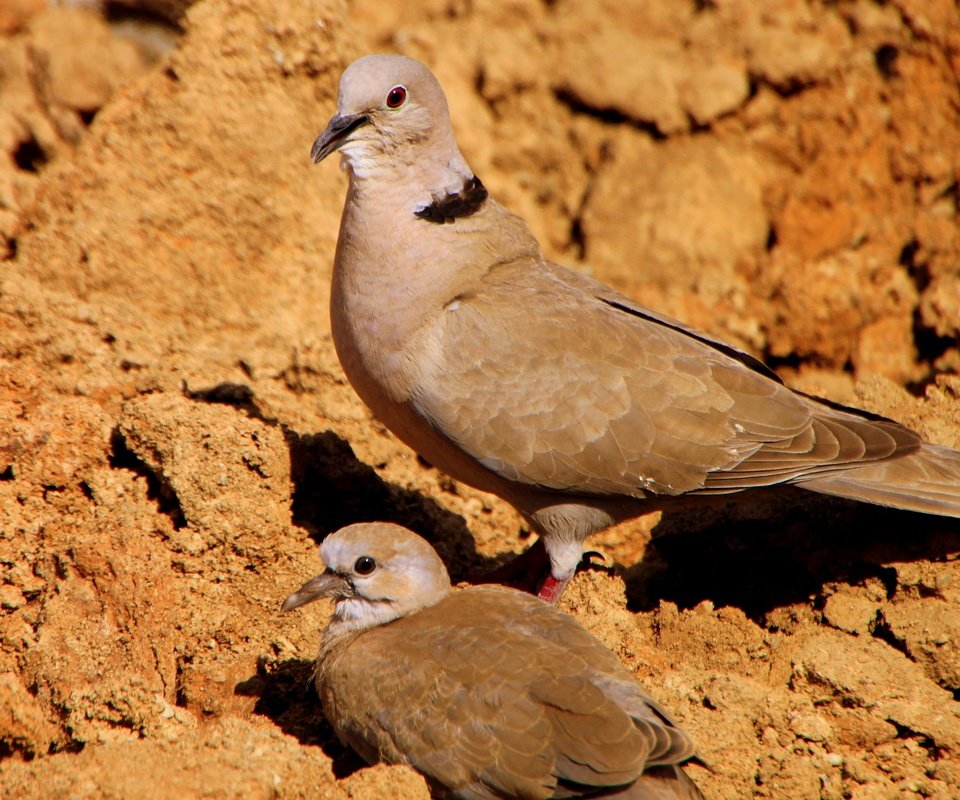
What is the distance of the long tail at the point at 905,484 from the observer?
4.71m

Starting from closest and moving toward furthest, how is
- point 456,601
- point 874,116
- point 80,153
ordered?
point 456,601 < point 80,153 < point 874,116

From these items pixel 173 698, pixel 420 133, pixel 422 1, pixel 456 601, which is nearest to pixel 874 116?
pixel 422 1

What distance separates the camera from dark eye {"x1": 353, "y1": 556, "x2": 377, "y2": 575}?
4.13 m

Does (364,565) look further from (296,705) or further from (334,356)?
(334,356)

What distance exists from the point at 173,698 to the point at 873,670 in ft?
8.26

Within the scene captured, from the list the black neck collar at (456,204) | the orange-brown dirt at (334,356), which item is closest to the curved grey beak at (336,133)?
the black neck collar at (456,204)

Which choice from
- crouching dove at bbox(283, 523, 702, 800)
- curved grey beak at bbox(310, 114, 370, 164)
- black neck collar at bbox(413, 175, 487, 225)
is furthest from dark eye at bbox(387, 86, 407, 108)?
crouching dove at bbox(283, 523, 702, 800)

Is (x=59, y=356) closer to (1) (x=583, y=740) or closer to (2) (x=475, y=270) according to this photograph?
(2) (x=475, y=270)

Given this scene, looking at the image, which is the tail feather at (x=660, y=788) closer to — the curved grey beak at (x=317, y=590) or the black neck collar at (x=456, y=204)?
the curved grey beak at (x=317, y=590)

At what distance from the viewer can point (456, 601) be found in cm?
419

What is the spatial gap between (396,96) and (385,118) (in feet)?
0.33

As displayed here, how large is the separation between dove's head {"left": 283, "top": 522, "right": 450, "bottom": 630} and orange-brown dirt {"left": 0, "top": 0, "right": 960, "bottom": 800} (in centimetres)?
37

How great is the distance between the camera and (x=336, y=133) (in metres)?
4.76

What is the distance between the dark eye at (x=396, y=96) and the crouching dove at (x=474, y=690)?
5.86ft
